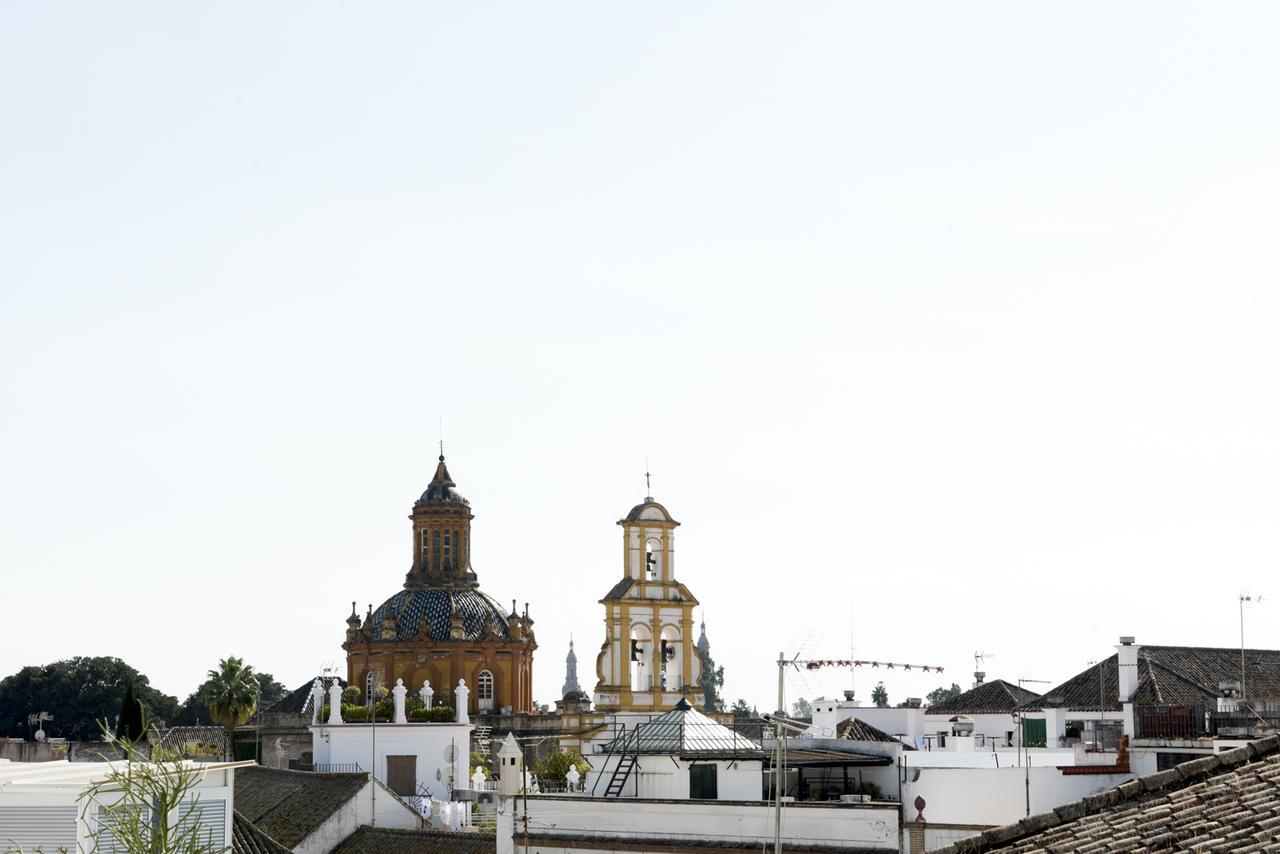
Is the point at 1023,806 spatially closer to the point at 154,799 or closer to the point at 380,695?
the point at 154,799

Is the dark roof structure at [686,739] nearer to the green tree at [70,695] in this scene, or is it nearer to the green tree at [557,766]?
the green tree at [557,766]

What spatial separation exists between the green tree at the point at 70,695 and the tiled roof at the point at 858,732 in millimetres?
87141

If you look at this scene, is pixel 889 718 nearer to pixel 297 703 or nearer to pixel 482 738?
pixel 482 738

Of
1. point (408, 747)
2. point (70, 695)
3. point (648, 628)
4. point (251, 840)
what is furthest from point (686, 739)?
point (70, 695)

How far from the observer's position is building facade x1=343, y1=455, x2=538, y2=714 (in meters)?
93.9

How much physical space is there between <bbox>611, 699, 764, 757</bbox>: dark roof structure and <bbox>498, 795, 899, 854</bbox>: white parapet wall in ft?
16.2

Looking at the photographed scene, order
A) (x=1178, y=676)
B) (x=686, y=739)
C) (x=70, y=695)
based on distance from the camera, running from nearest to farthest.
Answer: (x=686, y=739) → (x=1178, y=676) → (x=70, y=695)

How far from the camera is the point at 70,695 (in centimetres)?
13338

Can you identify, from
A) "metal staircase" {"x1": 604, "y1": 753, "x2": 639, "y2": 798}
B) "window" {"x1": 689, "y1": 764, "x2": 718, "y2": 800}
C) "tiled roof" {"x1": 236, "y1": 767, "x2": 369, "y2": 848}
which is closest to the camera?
"metal staircase" {"x1": 604, "y1": 753, "x2": 639, "y2": 798}

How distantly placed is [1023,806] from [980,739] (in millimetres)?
23043

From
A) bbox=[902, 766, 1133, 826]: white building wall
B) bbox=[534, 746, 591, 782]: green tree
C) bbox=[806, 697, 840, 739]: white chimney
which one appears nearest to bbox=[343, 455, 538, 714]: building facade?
bbox=[534, 746, 591, 782]: green tree

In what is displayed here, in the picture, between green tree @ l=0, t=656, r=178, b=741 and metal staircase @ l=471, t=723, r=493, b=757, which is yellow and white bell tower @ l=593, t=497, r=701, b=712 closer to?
metal staircase @ l=471, t=723, r=493, b=757

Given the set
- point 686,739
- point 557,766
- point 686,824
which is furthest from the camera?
point 557,766

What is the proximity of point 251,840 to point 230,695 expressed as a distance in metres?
46.1
